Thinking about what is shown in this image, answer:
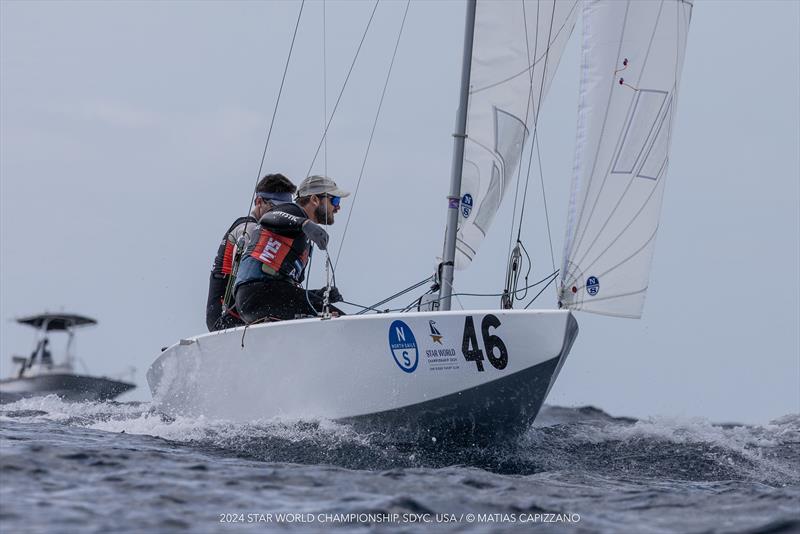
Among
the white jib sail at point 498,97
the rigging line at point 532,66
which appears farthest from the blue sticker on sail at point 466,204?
the rigging line at point 532,66

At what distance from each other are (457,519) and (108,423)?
4549mm

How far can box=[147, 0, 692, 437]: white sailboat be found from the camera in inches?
243

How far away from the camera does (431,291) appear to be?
7.34 meters

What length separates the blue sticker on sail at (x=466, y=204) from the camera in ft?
24.7

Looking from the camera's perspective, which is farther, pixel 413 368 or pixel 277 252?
pixel 277 252

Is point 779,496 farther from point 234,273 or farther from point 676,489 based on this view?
point 234,273

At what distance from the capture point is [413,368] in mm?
6250

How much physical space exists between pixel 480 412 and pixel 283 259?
1.82 m

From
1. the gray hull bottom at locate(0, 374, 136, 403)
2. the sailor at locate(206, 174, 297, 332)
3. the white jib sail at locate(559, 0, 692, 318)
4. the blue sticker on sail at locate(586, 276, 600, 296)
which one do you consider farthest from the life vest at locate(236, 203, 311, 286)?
the gray hull bottom at locate(0, 374, 136, 403)

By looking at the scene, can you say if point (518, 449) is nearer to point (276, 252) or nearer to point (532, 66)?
point (276, 252)

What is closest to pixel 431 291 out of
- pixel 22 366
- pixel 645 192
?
pixel 645 192

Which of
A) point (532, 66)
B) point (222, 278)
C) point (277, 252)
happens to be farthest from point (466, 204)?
point (222, 278)

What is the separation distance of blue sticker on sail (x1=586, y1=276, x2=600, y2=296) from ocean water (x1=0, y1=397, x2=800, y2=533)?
1000 mm

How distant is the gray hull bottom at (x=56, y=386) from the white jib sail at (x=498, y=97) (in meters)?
26.2
